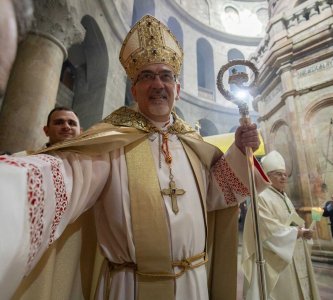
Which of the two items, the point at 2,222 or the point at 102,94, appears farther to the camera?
the point at 102,94

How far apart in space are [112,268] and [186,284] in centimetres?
40

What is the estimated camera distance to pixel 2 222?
52 cm

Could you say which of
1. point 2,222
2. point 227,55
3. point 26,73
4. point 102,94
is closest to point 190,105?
point 227,55

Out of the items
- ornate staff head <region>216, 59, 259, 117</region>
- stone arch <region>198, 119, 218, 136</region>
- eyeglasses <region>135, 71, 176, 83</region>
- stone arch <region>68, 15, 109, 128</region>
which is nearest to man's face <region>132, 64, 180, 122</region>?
eyeglasses <region>135, 71, 176, 83</region>

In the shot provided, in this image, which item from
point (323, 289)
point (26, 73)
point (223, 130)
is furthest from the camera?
point (223, 130)

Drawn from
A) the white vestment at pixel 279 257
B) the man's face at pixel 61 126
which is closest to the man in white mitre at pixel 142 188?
the man's face at pixel 61 126

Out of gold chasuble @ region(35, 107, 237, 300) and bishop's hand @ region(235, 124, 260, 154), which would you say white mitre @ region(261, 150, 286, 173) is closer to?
gold chasuble @ region(35, 107, 237, 300)

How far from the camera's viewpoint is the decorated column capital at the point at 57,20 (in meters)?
3.69

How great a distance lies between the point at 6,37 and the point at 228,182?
54.0 inches

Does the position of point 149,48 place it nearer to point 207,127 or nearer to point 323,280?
point 323,280

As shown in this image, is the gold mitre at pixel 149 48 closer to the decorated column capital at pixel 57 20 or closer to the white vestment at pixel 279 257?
the white vestment at pixel 279 257

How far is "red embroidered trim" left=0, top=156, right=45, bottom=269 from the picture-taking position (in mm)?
629

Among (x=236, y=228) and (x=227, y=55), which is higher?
(x=227, y=55)

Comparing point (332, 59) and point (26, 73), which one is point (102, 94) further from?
point (332, 59)
